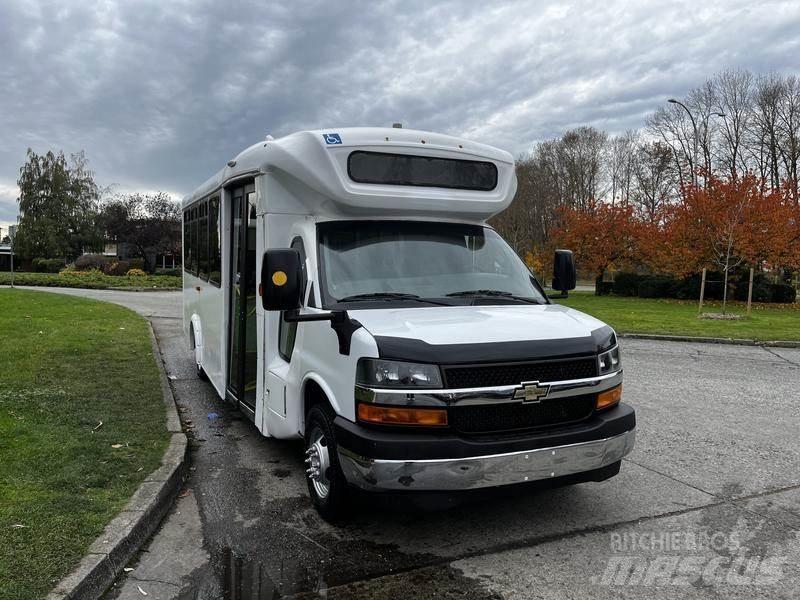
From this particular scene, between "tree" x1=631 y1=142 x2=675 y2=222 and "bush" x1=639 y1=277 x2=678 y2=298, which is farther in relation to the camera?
"tree" x1=631 y1=142 x2=675 y2=222

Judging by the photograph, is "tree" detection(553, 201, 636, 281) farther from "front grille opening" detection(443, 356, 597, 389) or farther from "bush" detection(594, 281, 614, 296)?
"front grille opening" detection(443, 356, 597, 389)

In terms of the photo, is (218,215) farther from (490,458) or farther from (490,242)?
(490,458)

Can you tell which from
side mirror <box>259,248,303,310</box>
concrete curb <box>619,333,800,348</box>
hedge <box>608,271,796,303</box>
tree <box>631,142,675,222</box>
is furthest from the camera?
tree <box>631,142,675,222</box>

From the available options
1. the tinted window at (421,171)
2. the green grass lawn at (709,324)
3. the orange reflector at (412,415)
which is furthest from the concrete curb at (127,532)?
the green grass lawn at (709,324)

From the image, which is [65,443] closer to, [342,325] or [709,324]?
[342,325]

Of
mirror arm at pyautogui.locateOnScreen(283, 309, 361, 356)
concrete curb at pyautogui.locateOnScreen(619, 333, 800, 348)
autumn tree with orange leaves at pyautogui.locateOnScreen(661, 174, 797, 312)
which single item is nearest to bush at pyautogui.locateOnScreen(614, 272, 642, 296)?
autumn tree with orange leaves at pyautogui.locateOnScreen(661, 174, 797, 312)

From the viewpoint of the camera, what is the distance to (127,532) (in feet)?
12.3

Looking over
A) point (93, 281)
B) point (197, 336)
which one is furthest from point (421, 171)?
point (93, 281)

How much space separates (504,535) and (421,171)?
2.71 meters

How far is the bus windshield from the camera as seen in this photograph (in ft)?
14.4

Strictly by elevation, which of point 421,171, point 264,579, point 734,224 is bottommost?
point 264,579

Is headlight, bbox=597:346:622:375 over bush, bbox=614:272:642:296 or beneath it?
over

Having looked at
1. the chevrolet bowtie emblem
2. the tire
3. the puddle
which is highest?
the chevrolet bowtie emblem

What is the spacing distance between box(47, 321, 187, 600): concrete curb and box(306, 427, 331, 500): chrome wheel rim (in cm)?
108
